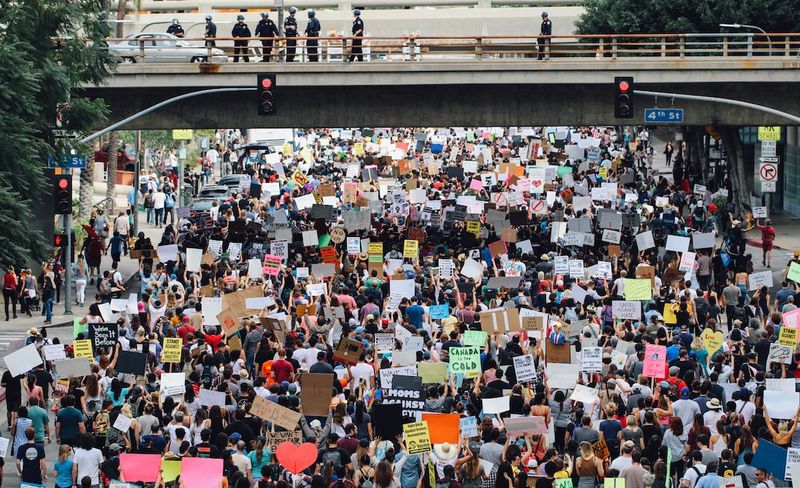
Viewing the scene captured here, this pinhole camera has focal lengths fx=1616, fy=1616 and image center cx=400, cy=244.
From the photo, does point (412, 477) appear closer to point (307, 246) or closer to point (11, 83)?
point (11, 83)

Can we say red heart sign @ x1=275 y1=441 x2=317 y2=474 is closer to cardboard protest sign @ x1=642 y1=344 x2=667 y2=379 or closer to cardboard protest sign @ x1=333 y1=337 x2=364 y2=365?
cardboard protest sign @ x1=333 y1=337 x2=364 y2=365

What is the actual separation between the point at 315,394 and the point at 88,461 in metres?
2.75

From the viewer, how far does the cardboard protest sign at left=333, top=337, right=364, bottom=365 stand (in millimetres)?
20688

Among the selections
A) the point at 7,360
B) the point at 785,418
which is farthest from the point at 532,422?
the point at 7,360

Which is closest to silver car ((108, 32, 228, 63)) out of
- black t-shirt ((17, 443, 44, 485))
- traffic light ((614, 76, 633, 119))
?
traffic light ((614, 76, 633, 119))

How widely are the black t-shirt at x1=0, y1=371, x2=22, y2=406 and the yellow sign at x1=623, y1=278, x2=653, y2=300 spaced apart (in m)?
9.59

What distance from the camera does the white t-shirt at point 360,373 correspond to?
20453 millimetres

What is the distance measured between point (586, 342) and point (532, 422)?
4.90 meters

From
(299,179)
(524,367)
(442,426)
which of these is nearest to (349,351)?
(524,367)

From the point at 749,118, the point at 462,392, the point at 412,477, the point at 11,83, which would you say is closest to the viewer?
the point at 412,477

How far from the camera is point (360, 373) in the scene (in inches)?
805

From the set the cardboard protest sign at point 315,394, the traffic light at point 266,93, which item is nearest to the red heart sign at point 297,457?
the cardboard protest sign at point 315,394

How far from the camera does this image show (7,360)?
20.4 m

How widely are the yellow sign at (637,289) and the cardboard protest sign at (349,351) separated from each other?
635 centimetres
